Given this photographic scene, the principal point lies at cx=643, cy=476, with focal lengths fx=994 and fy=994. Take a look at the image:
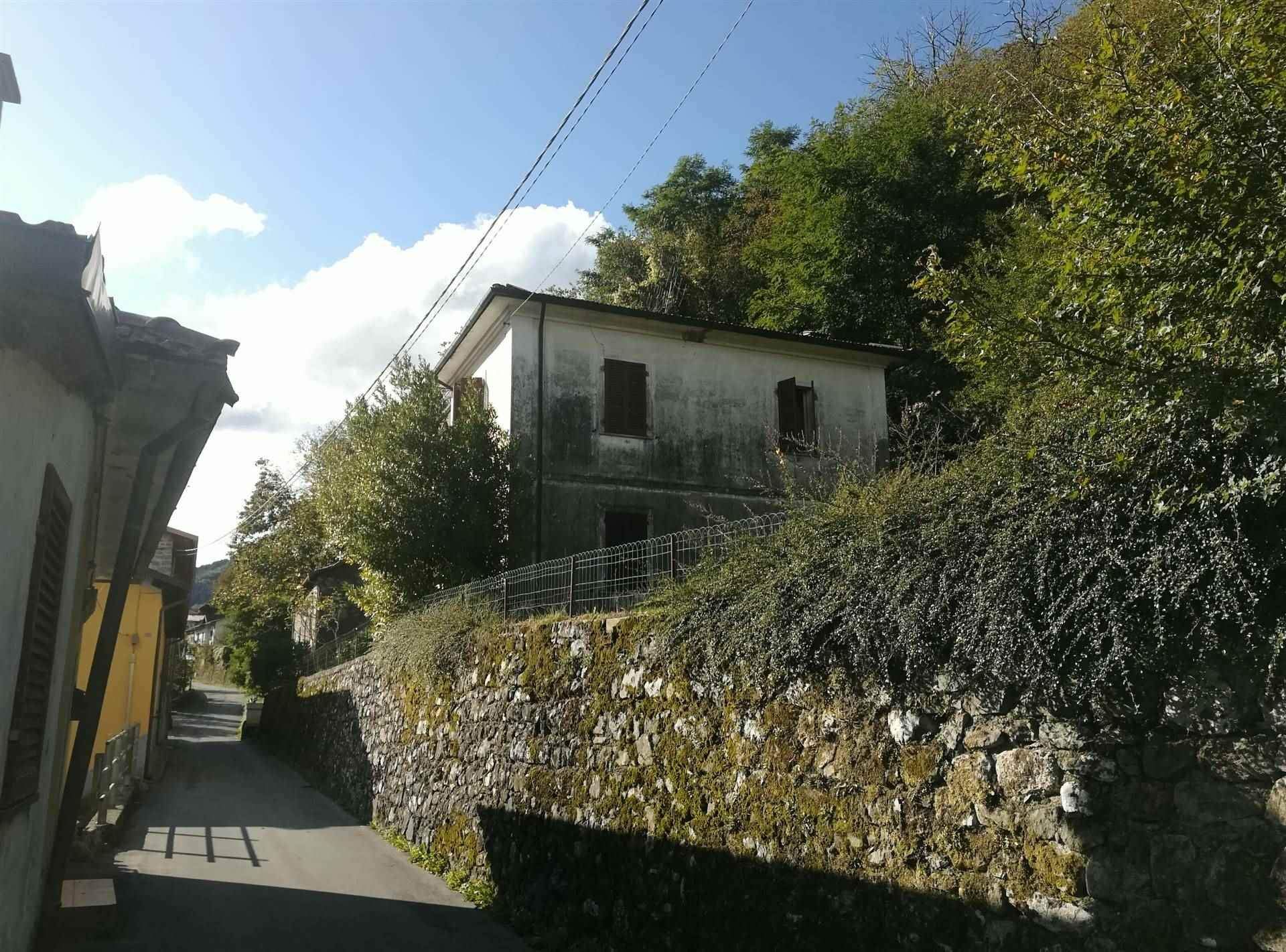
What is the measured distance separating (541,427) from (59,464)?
12.0 meters

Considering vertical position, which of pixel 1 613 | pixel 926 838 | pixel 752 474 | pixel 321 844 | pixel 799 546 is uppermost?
pixel 752 474

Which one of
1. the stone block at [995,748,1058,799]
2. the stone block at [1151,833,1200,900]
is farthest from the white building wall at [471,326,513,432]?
the stone block at [1151,833,1200,900]

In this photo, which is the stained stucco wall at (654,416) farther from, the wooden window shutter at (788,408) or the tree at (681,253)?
the tree at (681,253)

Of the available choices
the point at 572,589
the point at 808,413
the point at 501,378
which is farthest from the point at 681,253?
the point at 572,589

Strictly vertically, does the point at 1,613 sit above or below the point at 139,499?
below

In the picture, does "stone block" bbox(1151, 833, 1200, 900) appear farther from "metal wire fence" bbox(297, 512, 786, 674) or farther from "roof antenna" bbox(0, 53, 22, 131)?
"roof antenna" bbox(0, 53, 22, 131)

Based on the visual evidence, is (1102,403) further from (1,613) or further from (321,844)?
(321,844)

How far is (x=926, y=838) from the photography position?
183 inches

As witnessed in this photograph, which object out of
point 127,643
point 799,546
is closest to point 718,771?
point 799,546

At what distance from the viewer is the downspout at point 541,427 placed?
16047mm

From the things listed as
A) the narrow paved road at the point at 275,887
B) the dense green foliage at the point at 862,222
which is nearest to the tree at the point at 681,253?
the dense green foliage at the point at 862,222

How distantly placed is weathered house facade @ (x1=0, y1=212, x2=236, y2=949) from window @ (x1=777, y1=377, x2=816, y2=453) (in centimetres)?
1317

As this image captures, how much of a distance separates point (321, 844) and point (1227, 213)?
11.5 meters

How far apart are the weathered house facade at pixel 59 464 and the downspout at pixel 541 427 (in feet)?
32.2
